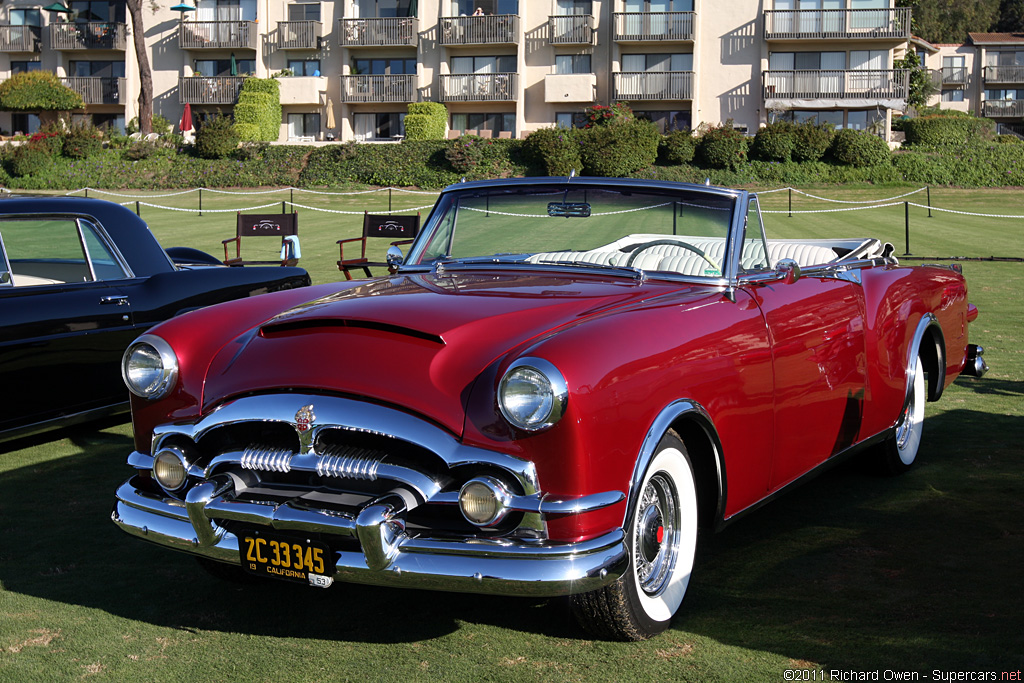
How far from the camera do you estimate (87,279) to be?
6.18 m

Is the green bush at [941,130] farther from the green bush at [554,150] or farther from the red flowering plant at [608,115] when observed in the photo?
the green bush at [554,150]

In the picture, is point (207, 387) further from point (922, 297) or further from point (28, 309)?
point (922, 297)

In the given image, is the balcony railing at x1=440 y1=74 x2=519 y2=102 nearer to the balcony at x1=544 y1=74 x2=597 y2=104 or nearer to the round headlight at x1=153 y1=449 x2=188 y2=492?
the balcony at x1=544 y1=74 x2=597 y2=104

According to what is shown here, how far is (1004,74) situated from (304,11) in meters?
44.9

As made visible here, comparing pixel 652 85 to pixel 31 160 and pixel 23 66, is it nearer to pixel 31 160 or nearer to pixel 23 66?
pixel 31 160

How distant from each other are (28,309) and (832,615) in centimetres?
448

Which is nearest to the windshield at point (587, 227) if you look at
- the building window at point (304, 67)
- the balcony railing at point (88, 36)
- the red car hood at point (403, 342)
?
the red car hood at point (403, 342)

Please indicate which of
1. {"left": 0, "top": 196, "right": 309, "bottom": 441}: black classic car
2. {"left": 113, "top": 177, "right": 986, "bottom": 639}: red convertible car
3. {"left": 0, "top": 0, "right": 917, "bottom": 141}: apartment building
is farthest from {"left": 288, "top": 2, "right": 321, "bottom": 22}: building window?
{"left": 113, "top": 177, "right": 986, "bottom": 639}: red convertible car

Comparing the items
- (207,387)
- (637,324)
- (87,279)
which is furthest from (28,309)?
(637,324)

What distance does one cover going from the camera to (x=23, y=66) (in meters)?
50.9

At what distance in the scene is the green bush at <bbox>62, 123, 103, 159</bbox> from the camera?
39719 mm

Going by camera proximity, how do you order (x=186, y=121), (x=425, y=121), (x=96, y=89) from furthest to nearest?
(x=96, y=89), (x=186, y=121), (x=425, y=121)

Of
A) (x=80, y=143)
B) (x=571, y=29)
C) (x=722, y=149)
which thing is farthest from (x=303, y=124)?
(x=722, y=149)

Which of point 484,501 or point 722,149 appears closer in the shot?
Result: point 484,501
